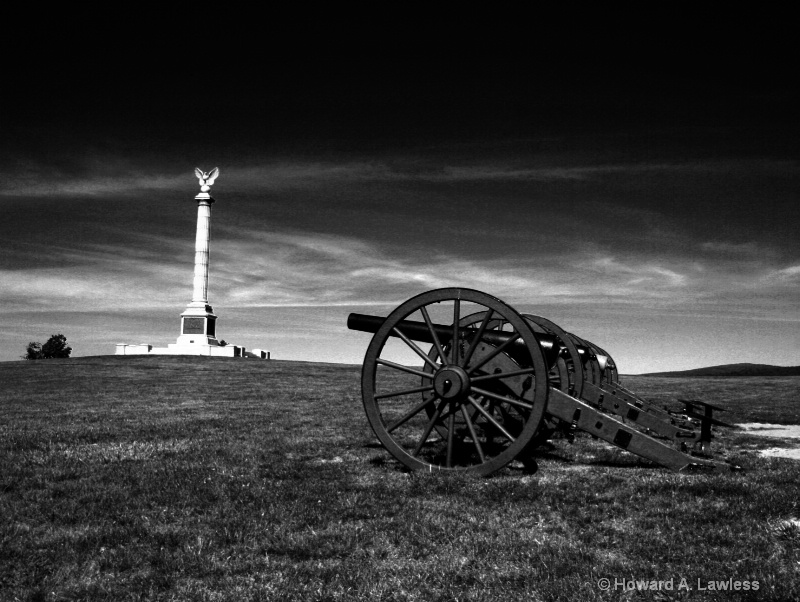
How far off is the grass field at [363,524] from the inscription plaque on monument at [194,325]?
136 ft

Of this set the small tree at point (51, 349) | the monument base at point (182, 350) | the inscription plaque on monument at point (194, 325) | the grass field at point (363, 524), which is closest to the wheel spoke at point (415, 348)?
the grass field at point (363, 524)

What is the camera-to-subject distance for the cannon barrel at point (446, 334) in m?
8.25

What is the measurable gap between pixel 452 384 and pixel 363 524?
216 centimetres

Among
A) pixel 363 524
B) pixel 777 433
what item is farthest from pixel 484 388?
pixel 777 433

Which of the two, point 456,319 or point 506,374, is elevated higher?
point 456,319

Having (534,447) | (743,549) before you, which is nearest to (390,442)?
(534,447)

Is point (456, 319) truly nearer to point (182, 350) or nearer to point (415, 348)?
point (415, 348)

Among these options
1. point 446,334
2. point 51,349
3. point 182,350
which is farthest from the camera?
point 51,349

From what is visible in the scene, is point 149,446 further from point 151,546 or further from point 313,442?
point 151,546

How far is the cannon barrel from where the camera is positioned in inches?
325

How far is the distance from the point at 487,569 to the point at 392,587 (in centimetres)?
72

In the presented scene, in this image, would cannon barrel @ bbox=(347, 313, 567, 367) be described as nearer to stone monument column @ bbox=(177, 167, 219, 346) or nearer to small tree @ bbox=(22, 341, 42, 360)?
stone monument column @ bbox=(177, 167, 219, 346)

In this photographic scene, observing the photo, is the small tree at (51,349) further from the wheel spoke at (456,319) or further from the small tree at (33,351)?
the wheel spoke at (456,319)

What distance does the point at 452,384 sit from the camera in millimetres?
7113
